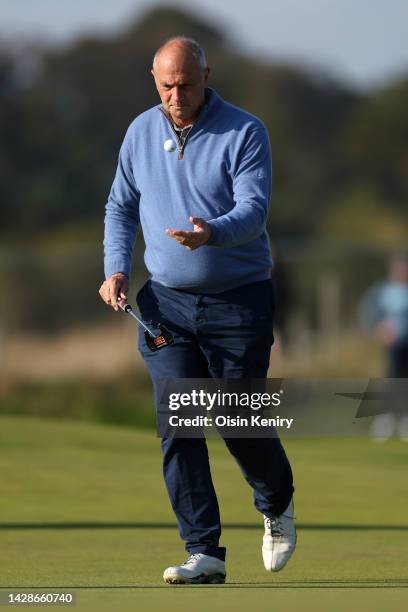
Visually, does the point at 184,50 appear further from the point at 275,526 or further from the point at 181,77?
the point at 275,526

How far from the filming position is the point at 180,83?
6.95m

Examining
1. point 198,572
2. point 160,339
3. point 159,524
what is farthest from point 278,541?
point 159,524

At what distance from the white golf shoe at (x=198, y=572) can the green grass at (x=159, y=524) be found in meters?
0.08

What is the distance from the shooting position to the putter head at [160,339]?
7082mm

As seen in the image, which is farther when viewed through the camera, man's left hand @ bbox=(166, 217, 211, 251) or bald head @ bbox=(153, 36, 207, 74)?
bald head @ bbox=(153, 36, 207, 74)

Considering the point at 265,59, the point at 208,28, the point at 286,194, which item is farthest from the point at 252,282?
the point at 208,28

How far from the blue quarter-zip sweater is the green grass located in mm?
1208

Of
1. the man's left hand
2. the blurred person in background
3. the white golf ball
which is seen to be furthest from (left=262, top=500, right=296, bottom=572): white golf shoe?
the blurred person in background

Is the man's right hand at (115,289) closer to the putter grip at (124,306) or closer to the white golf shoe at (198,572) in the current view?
the putter grip at (124,306)

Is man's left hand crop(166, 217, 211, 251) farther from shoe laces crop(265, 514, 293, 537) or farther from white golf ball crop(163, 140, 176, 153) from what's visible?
shoe laces crop(265, 514, 293, 537)

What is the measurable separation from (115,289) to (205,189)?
0.53 m

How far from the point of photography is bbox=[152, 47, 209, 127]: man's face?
6.94m

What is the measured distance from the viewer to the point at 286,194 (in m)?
54.8

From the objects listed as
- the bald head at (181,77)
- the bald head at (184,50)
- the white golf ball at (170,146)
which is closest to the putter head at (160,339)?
the white golf ball at (170,146)
